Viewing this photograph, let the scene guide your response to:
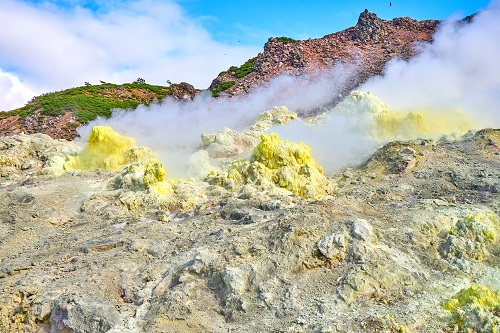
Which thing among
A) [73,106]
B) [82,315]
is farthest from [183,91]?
Answer: [82,315]

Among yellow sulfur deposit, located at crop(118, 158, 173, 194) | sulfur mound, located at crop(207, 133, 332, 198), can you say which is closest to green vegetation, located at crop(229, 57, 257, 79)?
sulfur mound, located at crop(207, 133, 332, 198)

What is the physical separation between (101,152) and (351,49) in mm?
13610

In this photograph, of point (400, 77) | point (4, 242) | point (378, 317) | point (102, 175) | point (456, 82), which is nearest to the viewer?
point (378, 317)

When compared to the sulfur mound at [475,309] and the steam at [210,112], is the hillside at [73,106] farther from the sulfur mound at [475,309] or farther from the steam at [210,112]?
the sulfur mound at [475,309]

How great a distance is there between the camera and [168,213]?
5.82m

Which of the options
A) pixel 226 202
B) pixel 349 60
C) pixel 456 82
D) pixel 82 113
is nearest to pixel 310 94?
pixel 349 60

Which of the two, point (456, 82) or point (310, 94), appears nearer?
point (456, 82)

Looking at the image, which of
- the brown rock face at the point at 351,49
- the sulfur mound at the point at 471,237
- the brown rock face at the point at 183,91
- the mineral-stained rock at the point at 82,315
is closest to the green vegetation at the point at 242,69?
the brown rock face at the point at 351,49

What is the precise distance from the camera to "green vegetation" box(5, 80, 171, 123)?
19.3 m

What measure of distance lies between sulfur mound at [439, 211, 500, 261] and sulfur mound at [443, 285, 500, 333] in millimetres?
680

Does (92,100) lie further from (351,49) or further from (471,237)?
(471,237)

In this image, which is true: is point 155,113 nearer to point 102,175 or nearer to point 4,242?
Answer: point 102,175

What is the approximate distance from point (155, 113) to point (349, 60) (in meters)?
8.83

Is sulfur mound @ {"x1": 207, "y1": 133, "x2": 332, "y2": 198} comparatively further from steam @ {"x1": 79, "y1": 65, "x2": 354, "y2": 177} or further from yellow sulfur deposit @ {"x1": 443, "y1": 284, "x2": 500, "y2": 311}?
yellow sulfur deposit @ {"x1": 443, "y1": 284, "x2": 500, "y2": 311}
